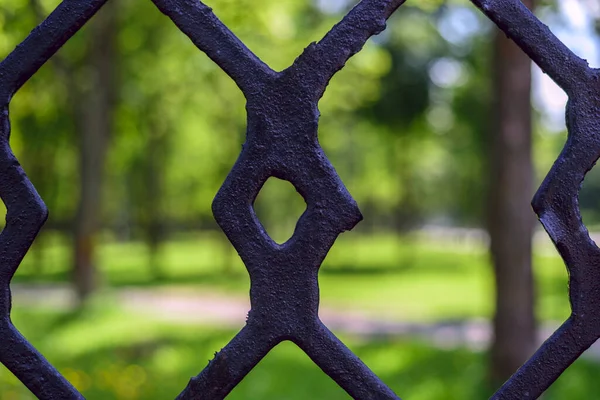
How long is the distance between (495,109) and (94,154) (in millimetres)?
8620

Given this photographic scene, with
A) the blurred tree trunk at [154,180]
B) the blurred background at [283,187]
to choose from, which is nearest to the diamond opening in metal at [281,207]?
the blurred background at [283,187]

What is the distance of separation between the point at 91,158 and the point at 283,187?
19.1m

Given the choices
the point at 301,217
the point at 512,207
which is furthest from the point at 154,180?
the point at 301,217

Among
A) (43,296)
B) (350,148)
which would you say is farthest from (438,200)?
(43,296)

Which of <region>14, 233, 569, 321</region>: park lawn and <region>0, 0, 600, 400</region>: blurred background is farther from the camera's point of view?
<region>14, 233, 569, 321</region>: park lawn

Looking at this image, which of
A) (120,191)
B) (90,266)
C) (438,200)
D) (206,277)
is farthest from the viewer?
(438,200)

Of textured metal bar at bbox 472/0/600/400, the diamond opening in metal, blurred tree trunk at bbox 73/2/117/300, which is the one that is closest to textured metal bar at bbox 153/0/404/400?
textured metal bar at bbox 472/0/600/400

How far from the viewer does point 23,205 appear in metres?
1.21

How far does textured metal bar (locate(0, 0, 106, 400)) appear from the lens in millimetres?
Result: 1209

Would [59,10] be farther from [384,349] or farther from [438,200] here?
[438,200]

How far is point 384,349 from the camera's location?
10.2 meters

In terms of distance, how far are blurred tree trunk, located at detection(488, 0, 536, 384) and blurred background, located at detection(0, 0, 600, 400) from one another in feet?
0.06

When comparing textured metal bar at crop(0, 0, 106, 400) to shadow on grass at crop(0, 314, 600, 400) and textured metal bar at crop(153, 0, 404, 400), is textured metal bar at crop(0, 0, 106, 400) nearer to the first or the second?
textured metal bar at crop(153, 0, 404, 400)

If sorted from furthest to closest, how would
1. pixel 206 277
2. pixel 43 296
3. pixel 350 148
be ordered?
1. pixel 350 148
2. pixel 206 277
3. pixel 43 296
